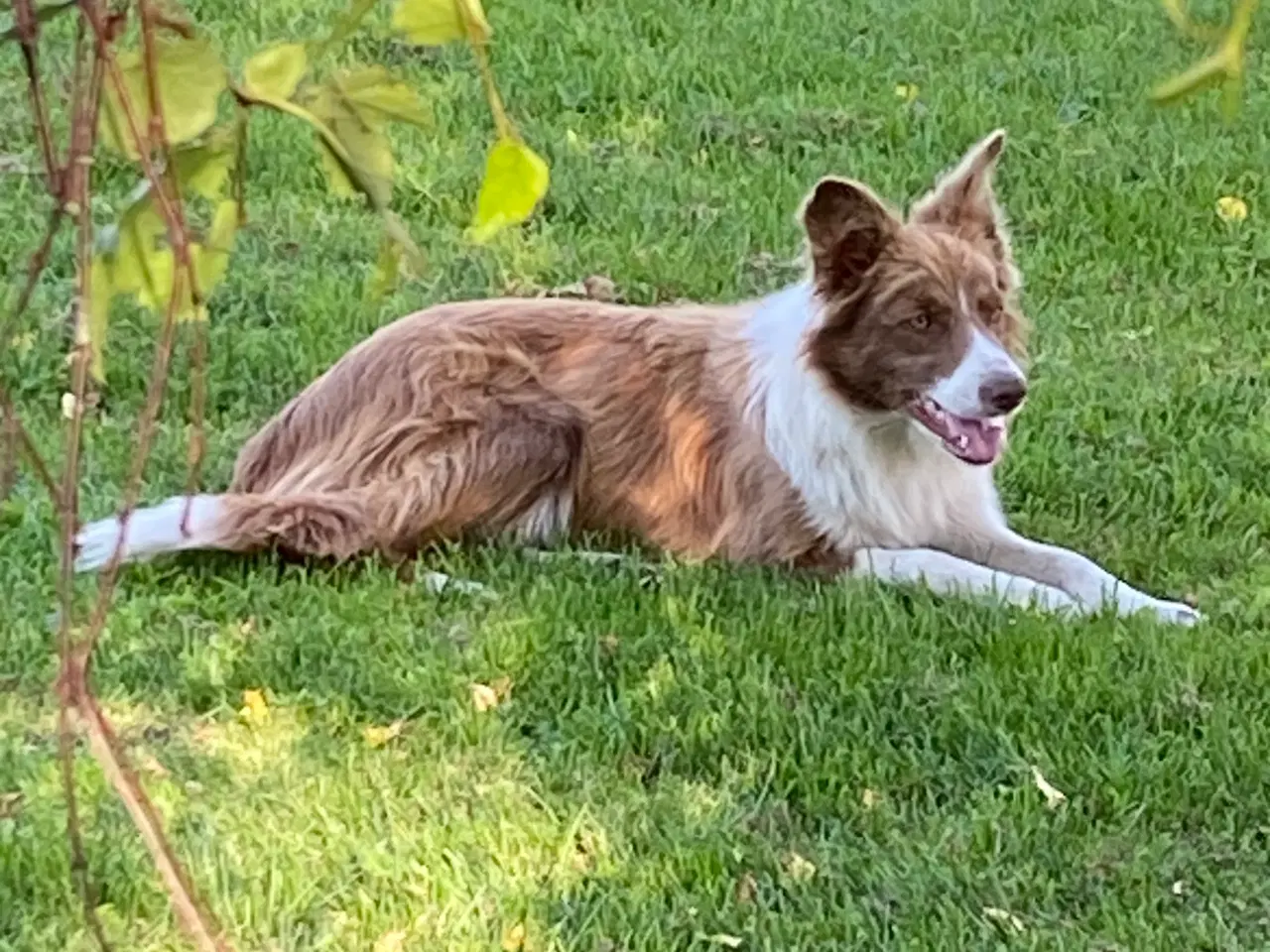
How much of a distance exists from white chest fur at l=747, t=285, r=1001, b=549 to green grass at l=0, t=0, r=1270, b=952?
0.28m

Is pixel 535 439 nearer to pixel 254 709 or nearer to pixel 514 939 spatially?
pixel 254 709

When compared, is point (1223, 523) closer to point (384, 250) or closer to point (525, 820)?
point (525, 820)

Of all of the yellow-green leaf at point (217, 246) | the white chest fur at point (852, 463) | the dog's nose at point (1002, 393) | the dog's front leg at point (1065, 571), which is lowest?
the dog's front leg at point (1065, 571)

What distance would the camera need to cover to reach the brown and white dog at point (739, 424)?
5055 mm

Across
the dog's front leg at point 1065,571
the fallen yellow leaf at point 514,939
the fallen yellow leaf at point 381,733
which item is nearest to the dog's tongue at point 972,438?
the dog's front leg at point 1065,571

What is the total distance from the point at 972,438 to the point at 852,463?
30 centimetres

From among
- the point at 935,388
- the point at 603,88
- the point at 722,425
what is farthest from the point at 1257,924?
the point at 603,88

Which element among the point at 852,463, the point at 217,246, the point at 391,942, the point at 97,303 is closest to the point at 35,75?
the point at 97,303

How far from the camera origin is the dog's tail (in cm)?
474

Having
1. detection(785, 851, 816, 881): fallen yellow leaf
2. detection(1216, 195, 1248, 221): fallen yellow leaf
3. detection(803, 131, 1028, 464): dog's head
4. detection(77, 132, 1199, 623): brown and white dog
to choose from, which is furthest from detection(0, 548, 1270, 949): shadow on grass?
detection(1216, 195, 1248, 221): fallen yellow leaf

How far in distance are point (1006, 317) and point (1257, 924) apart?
6.69 feet

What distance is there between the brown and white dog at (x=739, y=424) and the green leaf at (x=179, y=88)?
3.82m

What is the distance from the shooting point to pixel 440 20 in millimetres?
1135

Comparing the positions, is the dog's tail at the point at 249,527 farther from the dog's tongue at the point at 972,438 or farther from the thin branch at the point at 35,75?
the thin branch at the point at 35,75
